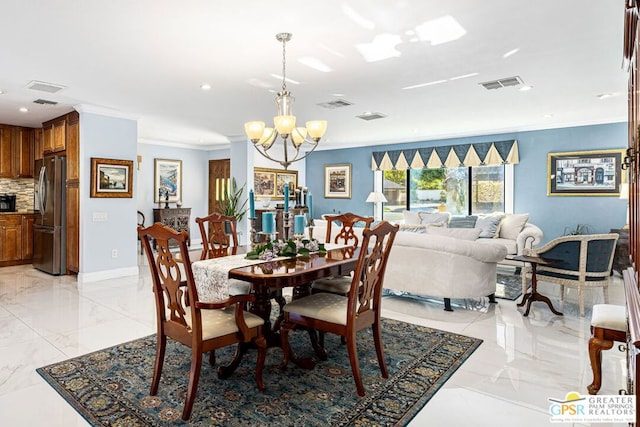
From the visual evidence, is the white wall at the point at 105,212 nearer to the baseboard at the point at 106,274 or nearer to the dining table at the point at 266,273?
the baseboard at the point at 106,274

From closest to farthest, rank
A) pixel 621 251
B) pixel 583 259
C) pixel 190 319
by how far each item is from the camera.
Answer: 1. pixel 190 319
2. pixel 583 259
3. pixel 621 251

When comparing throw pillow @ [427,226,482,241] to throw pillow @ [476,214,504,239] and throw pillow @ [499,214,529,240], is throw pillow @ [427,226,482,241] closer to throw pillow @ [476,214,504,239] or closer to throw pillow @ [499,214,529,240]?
throw pillow @ [476,214,504,239]

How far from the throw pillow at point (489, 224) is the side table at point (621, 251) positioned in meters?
1.61

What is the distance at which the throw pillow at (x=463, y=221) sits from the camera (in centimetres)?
693

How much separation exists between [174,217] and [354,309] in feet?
24.2

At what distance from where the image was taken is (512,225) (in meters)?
6.43

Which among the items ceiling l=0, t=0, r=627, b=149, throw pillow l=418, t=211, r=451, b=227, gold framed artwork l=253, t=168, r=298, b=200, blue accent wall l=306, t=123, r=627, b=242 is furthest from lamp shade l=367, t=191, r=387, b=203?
ceiling l=0, t=0, r=627, b=149

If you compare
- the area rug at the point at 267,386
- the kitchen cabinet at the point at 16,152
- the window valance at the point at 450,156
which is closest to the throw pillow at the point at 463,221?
the window valance at the point at 450,156

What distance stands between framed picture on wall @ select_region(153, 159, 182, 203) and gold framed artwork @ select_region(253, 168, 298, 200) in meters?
2.13

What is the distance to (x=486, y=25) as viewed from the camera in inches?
111

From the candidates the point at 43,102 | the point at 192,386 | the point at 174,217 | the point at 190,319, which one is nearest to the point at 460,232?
the point at 190,319

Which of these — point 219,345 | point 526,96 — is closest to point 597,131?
point 526,96

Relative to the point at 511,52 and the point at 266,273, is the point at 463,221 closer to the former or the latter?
the point at 511,52

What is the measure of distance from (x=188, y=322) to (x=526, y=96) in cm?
472
